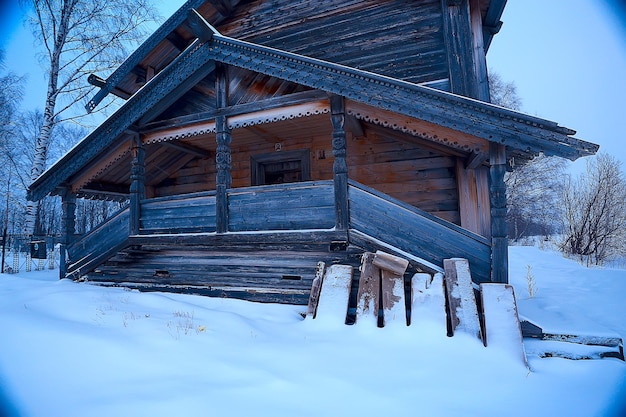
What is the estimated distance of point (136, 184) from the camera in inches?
265

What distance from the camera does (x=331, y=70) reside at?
5195 millimetres

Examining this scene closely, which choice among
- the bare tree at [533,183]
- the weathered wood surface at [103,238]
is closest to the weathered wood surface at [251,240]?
the weathered wood surface at [103,238]

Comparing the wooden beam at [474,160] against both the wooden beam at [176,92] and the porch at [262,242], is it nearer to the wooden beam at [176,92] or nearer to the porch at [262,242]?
the porch at [262,242]

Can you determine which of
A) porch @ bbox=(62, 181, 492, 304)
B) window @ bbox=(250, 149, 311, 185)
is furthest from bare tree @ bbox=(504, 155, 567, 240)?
porch @ bbox=(62, 181, 492, 304)

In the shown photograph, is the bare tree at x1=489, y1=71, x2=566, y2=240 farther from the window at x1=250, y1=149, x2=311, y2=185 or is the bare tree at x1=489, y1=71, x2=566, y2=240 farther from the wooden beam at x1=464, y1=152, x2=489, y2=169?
the window at x1=250, y1=149, x2=311, y2=185

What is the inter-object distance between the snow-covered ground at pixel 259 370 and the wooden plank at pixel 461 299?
0.55 feet

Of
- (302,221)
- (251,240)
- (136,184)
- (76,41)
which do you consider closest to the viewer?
(302,221)

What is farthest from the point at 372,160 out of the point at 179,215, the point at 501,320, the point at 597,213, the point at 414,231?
the point at 597,213

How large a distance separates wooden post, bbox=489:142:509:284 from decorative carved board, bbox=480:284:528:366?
31.1 inches

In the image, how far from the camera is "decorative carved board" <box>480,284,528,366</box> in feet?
10.5

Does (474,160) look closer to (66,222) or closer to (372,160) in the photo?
(372,160)

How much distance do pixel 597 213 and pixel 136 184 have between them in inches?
751

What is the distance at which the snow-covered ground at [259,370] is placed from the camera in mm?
2146

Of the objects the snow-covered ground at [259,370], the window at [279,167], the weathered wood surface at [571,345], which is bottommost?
the weathered wood surface at [571,345]
